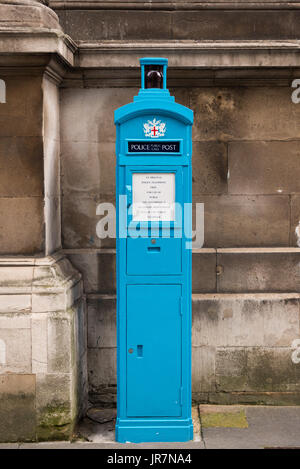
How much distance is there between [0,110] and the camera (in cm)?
499

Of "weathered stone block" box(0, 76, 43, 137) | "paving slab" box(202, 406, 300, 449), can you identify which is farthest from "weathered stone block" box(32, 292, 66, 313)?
"paving slab" box(202, 406, 300, 449)

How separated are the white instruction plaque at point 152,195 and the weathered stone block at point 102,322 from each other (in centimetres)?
129

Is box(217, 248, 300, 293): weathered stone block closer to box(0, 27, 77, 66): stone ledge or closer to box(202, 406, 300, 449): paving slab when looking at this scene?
box(202, 406, 300, 449): paving slab

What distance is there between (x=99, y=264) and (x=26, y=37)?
7.23 ft

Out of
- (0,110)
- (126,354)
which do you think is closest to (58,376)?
(126,354)

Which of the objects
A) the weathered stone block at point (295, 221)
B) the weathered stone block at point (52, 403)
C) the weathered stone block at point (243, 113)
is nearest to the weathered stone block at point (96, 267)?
the weathered stone block at point (52, 403)

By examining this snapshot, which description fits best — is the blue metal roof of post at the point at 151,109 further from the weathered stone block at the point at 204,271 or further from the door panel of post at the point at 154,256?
the weathered stone block at the point at 204,271

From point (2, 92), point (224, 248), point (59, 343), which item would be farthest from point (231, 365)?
point (2, 92)

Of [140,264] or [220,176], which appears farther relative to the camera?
[220,176]

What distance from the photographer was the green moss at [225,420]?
17.2 ft

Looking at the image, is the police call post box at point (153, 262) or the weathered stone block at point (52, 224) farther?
the weathered stone block at point (52, 224)

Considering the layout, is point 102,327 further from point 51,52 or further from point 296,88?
point 296,88

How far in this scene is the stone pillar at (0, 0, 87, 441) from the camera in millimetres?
4816

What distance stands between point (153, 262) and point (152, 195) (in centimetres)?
55
